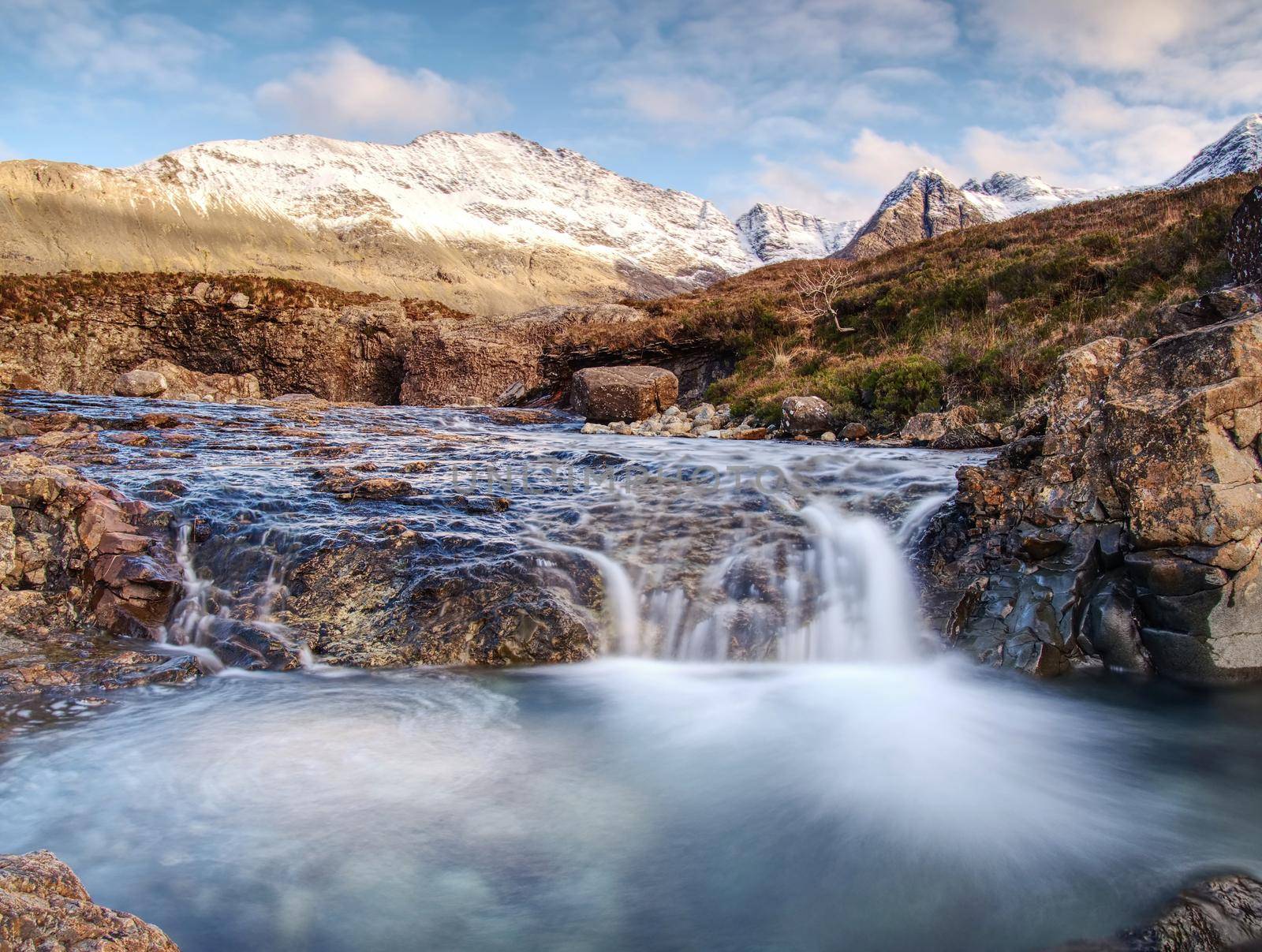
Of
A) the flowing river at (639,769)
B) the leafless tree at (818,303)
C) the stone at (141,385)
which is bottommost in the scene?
the flowing river at (639,769)

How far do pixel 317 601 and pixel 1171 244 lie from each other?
15.8 meters

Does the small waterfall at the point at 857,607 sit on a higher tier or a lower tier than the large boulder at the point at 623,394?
lower

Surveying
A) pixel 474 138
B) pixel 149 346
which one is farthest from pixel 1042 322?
pixel 474 138

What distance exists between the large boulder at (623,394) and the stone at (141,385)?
1066 centimetres

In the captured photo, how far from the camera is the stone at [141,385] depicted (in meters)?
16.8

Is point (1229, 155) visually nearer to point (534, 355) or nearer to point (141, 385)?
point (534, 355)

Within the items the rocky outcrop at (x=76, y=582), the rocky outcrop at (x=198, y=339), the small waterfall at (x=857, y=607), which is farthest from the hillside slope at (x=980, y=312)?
the rocky outcrop at (x=76, y=582)

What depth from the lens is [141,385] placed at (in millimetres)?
16812

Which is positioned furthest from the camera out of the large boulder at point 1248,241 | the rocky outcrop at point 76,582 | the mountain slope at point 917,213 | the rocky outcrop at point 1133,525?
the mountain slope at point 917,213

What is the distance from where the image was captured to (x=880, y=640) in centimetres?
504

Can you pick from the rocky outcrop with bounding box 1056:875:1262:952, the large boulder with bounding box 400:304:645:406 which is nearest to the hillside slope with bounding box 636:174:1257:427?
the large boulder with bounding box 400:304:645:406

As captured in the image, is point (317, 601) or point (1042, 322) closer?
point (317, 601)

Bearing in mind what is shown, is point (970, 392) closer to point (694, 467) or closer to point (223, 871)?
point (694, 467)

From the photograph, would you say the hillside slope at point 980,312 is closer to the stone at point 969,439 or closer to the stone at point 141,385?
the stone at point 969,439
